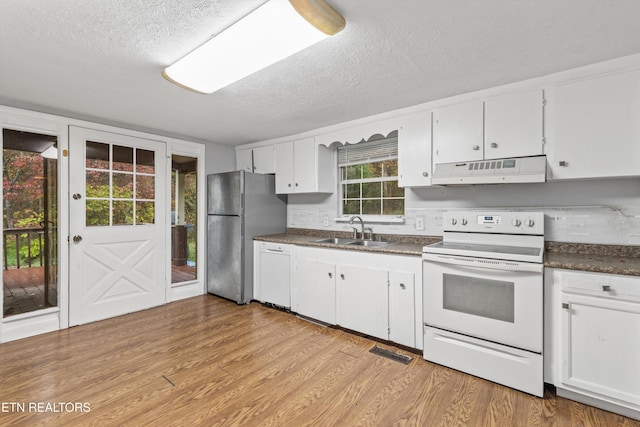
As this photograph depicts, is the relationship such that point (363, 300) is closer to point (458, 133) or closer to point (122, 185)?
point (458, 133)

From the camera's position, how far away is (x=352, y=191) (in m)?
3.90

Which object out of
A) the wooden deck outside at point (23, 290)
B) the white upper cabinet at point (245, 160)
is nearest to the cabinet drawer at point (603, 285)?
the white upper cabinet at point (245, 160)

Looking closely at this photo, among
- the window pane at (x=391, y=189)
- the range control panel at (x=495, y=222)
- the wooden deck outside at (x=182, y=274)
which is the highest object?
the window pane at (x=391, y=189)

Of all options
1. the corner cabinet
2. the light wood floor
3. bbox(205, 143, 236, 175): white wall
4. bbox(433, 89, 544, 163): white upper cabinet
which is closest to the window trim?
the corner cabinet

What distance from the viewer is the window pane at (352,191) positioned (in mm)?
3842

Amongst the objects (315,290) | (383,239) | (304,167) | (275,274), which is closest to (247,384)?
(315,290)

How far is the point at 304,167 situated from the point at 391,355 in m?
2.34

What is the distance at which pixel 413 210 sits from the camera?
10.7ft

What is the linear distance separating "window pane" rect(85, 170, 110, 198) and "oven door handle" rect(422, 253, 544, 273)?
3522mm

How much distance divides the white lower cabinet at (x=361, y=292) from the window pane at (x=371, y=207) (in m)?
0.81

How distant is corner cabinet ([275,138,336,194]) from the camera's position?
3.77 meters

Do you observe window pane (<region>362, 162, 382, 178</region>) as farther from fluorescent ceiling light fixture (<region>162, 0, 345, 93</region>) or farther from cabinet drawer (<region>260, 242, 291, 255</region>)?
fluorescent ceiling light fixture (<region>162, 0, 345, 93</region>)

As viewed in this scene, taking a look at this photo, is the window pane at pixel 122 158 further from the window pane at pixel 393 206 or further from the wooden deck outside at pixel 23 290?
the window pane at pixel 393 206

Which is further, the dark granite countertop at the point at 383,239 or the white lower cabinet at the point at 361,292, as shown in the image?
the dark granite countertop at the point at 383,239
